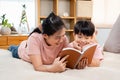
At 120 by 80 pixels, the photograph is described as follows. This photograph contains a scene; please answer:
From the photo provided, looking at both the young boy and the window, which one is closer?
the young boy

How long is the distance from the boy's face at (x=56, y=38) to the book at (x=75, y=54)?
10cm

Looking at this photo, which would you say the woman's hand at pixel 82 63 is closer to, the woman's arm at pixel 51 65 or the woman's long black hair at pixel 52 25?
the woman's arm at pixel 51 65

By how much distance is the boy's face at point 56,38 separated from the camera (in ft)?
4.33

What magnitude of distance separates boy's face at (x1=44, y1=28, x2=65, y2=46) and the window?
2.23m

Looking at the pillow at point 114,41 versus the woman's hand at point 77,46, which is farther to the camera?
the pillow at point 114,41

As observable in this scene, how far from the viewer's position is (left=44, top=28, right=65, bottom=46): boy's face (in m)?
1.32

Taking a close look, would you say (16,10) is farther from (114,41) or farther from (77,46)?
(77,46)

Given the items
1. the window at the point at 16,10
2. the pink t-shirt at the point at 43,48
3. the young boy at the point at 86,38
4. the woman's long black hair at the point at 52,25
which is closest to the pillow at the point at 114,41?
the young boy at the point at 86,38

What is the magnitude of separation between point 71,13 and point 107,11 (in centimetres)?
57

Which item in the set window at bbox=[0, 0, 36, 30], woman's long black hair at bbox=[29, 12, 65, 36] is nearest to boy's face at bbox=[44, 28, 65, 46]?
woman's long black hair at bbox=[29, 12, 65, 36]

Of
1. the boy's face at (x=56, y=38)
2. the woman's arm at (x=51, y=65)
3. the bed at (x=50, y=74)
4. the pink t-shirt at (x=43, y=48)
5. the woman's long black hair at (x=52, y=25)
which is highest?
the woman's long black hair at (x=52, y=25)

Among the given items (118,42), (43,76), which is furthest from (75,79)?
(118,42)

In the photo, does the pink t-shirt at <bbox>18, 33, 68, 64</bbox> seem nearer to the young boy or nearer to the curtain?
the young boy

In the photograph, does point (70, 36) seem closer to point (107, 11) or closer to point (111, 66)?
point (107, 11)
